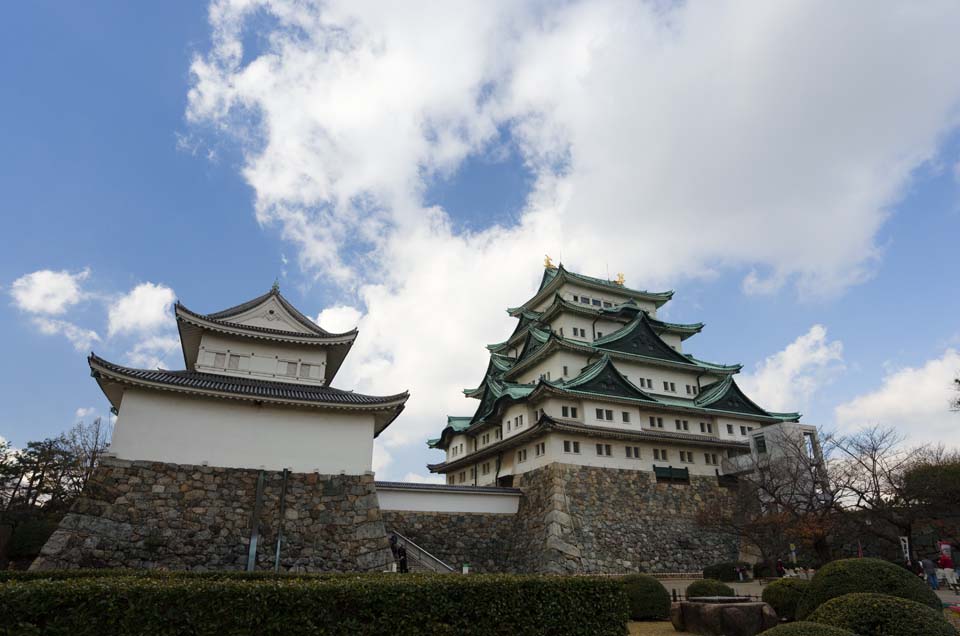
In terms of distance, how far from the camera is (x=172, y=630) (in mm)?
6945

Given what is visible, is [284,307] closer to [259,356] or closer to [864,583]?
[259,356]

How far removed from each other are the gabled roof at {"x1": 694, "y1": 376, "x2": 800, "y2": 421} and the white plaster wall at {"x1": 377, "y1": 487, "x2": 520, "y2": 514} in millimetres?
13870

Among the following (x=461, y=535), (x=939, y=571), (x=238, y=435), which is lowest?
(x=939, y=571)

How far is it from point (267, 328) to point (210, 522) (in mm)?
7629

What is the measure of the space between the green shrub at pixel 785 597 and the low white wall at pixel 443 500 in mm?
14278

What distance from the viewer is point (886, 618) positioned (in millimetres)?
7277

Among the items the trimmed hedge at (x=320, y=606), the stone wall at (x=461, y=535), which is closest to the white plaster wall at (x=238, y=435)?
the stone wall at (x=461, y=535)

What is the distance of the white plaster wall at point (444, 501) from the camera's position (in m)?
23.2

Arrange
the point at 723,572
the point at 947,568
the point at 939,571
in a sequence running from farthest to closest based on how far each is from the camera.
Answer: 1. the point at 939,571
2. the point at 947,568
3. the point at 723,572

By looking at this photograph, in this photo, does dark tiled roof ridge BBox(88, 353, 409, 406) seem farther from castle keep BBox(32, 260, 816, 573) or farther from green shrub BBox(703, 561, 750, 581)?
green shrub BBox(703, 561, 750, 581)

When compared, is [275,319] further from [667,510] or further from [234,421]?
[667,510]

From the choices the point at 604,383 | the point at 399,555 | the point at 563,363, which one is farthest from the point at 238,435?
the point at 563,363

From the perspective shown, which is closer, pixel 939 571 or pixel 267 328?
pixel 267 328

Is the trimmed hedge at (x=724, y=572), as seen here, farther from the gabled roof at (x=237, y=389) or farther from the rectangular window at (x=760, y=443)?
the gabled roof at (x=237, y=389)
